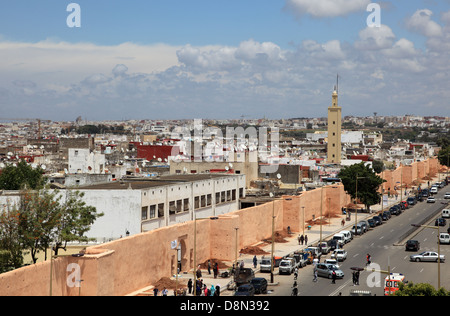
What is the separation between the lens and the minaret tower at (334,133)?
385 feet

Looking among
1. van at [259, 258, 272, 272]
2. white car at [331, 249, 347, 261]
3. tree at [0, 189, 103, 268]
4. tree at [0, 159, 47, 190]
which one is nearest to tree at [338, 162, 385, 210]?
white car at [331, 249, 347, 261]

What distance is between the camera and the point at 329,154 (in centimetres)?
11788

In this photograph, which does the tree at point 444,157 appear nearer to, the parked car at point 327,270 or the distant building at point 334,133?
the distant building at point 334,133

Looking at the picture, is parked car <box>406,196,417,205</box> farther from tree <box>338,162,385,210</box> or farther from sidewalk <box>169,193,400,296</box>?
tree <box>338,162,385,210</box>

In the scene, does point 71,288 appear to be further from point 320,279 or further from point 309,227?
point 309,227

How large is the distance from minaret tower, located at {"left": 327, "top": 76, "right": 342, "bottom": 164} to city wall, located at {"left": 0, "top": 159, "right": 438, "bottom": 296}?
65.2 metres

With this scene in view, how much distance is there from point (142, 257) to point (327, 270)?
10.3 meters

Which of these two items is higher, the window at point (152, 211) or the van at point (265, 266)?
the window at point (152, 211)

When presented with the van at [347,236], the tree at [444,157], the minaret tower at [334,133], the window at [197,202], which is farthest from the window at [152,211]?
the tree at [444,157]

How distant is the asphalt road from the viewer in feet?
109

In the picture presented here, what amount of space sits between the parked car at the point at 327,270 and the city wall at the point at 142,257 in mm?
4917
